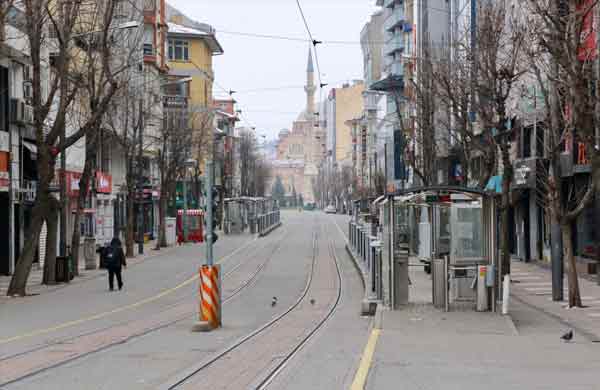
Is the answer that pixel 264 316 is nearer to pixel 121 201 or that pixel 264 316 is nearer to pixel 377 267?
pixel 377 267

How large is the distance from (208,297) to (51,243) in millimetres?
14407

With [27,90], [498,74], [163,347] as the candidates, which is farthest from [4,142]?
[163,347]

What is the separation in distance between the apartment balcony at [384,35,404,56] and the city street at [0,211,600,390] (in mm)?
64853

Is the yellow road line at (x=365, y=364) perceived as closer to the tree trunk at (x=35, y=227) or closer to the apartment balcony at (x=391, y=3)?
the tree trunk at (x=35, y=227)

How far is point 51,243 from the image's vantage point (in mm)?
32938

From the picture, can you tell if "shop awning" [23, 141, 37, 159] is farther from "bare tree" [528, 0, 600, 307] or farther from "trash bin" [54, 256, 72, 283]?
"bare tree" [528, 0, 600, 307]

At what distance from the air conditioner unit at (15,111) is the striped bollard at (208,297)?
19617 mm

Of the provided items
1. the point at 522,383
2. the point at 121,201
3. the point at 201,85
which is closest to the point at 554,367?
the point at 522,383

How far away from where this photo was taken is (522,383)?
1252cm

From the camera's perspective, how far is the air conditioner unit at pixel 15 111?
122ft

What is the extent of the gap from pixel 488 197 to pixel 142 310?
9534 millimetres

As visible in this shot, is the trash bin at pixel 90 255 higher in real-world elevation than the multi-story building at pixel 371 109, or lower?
lower

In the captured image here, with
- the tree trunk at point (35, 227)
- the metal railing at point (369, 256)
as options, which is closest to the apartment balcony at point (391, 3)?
the metal railing at point (369, 256)

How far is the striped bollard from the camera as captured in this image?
19.9 metres
